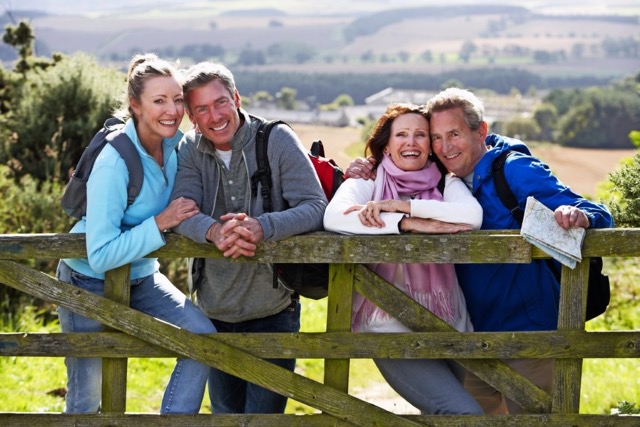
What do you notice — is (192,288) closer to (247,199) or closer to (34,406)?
(247,199)

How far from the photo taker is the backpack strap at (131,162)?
4.17m

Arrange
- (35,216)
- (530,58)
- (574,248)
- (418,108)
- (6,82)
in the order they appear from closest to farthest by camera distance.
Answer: (574,248)
(418,108)
(35,216)
(6,82)
(530,58)

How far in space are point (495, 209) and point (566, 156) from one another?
2873 inches

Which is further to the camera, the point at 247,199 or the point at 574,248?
the point at 247,199

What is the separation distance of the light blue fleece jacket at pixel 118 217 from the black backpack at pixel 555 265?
1.55 metres

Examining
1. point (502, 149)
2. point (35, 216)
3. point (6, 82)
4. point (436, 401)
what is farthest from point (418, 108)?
point (6, 82)

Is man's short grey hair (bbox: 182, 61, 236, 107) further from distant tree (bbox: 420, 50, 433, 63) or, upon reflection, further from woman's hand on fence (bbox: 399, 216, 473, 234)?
distant tree (bbox: 420, 50, 433, 63)

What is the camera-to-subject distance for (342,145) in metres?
50.9

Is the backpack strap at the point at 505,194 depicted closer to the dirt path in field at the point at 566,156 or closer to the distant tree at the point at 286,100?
→ the dirt path in field at the point at 566,156

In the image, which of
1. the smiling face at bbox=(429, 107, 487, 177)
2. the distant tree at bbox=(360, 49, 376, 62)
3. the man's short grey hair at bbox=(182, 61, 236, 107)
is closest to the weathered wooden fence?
the smiling face at bbox=(429, 107, 487, 177)

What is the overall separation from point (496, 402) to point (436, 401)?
62 centimetres

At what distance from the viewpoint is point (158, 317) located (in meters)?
4.29

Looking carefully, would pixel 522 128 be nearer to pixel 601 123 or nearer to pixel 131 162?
pixel 601 123

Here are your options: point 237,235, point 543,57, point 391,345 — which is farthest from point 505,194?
point 543,57
